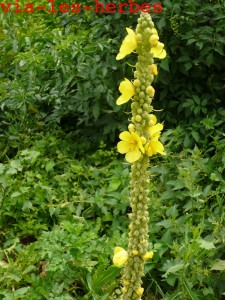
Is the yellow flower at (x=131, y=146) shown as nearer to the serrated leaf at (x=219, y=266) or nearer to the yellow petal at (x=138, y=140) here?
the yellow petal at (x=138, y=140)

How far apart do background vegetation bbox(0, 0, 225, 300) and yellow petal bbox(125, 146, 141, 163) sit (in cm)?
93

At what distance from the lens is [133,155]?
1759 mm

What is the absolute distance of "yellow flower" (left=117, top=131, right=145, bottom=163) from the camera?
1751mm

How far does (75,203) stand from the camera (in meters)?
3.42

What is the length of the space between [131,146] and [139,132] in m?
0.06

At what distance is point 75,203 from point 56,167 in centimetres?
52

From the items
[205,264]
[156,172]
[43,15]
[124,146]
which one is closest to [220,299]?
[205,264]

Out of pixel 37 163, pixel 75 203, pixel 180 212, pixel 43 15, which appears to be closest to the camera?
pixel 180 212

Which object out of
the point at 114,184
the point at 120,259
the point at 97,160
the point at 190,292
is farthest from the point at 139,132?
the point at 97,160

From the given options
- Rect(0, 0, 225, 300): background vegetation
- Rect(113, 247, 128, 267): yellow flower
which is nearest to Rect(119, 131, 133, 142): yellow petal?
Rect(113, 247, 128, 267): yellow flower

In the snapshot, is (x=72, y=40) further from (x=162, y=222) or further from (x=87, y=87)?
(x=162, y=222)

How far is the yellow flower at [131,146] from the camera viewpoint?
175 cm

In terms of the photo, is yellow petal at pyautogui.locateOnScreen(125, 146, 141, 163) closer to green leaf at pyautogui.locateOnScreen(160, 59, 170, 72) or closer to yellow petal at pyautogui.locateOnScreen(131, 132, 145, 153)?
yellow petal at pyautogui.locateOnScreen(131, 132, 145, 153)

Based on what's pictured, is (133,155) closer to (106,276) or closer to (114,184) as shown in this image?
(106,276)
